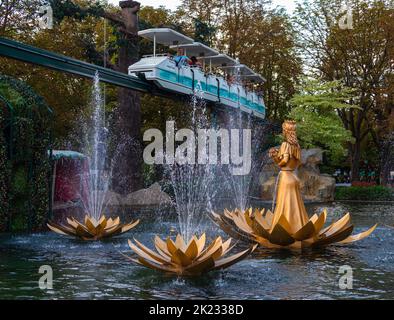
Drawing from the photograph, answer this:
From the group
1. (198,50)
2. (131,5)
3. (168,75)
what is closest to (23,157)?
(168,75)

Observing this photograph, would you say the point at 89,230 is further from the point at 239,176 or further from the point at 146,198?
the point at 239,176

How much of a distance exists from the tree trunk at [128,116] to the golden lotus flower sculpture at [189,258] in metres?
20.6

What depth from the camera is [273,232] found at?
1116 cm

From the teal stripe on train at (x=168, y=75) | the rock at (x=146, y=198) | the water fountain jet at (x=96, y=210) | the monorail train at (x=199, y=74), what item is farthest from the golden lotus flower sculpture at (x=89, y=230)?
the rock at (x=146, y=198)

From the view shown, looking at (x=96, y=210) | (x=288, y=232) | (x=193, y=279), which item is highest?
(x=96, y=210)

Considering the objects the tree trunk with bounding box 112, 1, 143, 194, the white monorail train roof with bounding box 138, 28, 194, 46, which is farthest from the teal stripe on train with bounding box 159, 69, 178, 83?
the tree trunk with bounding box 112, 1, 143, 194

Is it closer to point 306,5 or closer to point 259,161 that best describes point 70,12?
point 259,161

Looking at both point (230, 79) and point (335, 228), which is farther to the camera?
point (230, 79)

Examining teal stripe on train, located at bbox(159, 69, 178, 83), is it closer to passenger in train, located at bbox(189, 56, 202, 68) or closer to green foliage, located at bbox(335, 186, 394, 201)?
passenger in train, located at bbox(189, 56, 202, 68)

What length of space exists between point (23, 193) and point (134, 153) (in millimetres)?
14771

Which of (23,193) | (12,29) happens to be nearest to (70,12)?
(12,29)

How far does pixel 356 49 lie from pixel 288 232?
30177 millimetres

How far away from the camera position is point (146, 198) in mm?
27688

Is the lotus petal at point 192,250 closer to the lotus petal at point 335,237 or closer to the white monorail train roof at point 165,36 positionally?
the lotus petal at point 335,237
